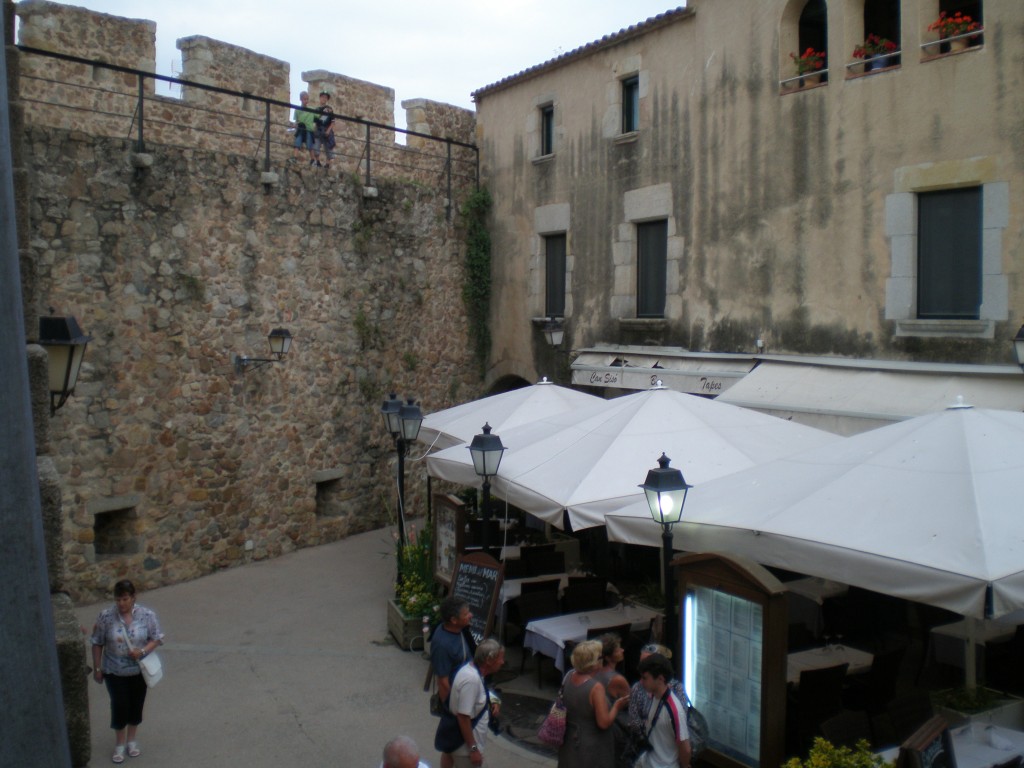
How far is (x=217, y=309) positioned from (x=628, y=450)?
6636 mm

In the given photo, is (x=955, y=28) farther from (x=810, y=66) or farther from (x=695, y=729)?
(x=695, y=729)

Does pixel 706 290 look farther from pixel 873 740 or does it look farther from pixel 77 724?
pixel 77 724

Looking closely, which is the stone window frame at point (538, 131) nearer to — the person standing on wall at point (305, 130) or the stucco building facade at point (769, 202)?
the stucco building facade at point (769, 202)

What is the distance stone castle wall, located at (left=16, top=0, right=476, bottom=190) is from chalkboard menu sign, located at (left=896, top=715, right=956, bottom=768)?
10693 mm

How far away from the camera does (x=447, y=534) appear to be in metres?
9.14

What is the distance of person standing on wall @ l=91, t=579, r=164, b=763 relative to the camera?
611 cm

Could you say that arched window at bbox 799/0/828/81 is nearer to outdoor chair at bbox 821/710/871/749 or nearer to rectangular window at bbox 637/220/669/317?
rectangular window at bbox 637/220/669/317

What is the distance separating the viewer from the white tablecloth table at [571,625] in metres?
7.23

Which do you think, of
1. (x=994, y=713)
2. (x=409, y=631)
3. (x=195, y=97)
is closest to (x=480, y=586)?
(x=409, y=631)

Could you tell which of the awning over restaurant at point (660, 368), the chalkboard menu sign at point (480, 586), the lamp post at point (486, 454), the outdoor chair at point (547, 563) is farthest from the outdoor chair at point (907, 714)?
the awning over restaurant at point (660, 368)

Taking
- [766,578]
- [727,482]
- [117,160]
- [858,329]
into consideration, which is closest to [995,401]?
[858,329]

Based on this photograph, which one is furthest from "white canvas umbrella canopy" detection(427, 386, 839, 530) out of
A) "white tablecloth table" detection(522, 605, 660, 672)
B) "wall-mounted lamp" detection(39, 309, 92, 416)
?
"wall-mounted lamp" detection(39, 309, 92, 416)

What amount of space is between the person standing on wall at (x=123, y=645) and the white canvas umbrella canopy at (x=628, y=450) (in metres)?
3.01

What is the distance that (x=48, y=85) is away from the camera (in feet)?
45.5
